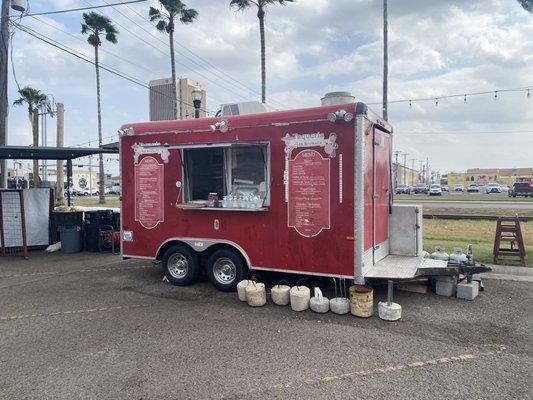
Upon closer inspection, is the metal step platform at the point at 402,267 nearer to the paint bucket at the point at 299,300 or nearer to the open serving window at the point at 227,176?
the paint bucket at the point at 299,300

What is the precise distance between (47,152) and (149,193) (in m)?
5.74

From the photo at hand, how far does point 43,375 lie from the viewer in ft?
13.1

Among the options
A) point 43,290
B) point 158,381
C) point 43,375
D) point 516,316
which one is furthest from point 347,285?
point 43,290

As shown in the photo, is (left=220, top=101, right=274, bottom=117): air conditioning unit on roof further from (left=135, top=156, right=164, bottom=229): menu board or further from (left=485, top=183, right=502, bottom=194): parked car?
(left=485, top=183, right=502, bottom=194): parked car

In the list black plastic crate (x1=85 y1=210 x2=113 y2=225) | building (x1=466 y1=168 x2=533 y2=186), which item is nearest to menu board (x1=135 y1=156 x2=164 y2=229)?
black plastic crate (x1=85 y1=210 x2=113 y2=225)

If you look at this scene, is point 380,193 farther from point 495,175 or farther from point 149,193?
point 495,175

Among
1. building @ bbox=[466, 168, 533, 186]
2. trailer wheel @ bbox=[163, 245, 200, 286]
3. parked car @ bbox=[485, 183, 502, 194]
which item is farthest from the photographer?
building @ bbox=[466, 168, 533, 186]

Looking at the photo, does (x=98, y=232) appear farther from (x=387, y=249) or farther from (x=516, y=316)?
(x=516, y=316)

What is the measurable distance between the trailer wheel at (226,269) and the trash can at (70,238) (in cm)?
610

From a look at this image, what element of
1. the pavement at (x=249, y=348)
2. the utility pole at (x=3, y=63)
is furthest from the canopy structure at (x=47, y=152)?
the pavement at (x=249, y=348)

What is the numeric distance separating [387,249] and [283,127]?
2.98 m

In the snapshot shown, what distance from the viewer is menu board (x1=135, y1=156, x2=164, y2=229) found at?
723 cm

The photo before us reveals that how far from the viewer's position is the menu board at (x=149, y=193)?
723 cm

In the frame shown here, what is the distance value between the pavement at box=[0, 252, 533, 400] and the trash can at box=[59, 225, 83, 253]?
4311 mm
